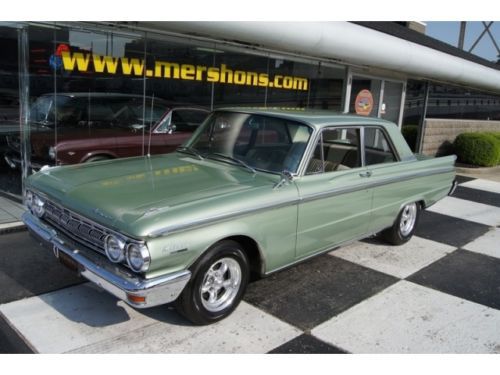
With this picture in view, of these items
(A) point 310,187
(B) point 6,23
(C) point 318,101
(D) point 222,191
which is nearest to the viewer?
(D) point 222,191

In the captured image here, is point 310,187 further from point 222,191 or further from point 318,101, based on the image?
point 318,101

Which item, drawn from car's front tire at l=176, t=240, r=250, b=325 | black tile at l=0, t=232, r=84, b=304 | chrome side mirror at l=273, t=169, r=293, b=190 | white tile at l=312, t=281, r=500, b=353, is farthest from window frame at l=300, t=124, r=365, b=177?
black tile at l=0, t=232, r=84, b=304

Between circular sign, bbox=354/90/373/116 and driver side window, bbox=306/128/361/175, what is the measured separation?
6927 mm

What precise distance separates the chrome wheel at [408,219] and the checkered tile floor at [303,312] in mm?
434

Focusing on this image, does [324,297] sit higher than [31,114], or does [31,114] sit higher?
[31,114]

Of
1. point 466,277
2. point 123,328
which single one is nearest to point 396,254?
point 466,277

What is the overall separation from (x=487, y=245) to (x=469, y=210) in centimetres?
208

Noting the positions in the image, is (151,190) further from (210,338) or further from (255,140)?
(255,140)

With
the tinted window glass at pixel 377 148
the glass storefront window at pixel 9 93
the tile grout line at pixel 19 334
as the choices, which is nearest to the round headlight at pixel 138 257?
the tile grout line at pixel 19 334

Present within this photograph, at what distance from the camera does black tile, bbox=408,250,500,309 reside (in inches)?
179

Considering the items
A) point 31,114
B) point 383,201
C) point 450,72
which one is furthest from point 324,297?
point 450,72

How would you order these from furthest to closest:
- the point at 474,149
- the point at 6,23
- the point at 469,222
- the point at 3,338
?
the point at 474,149
the point at 469,222
the point at 6,23
the point at 3,338

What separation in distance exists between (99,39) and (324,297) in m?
4.72

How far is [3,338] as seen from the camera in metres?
3.36
